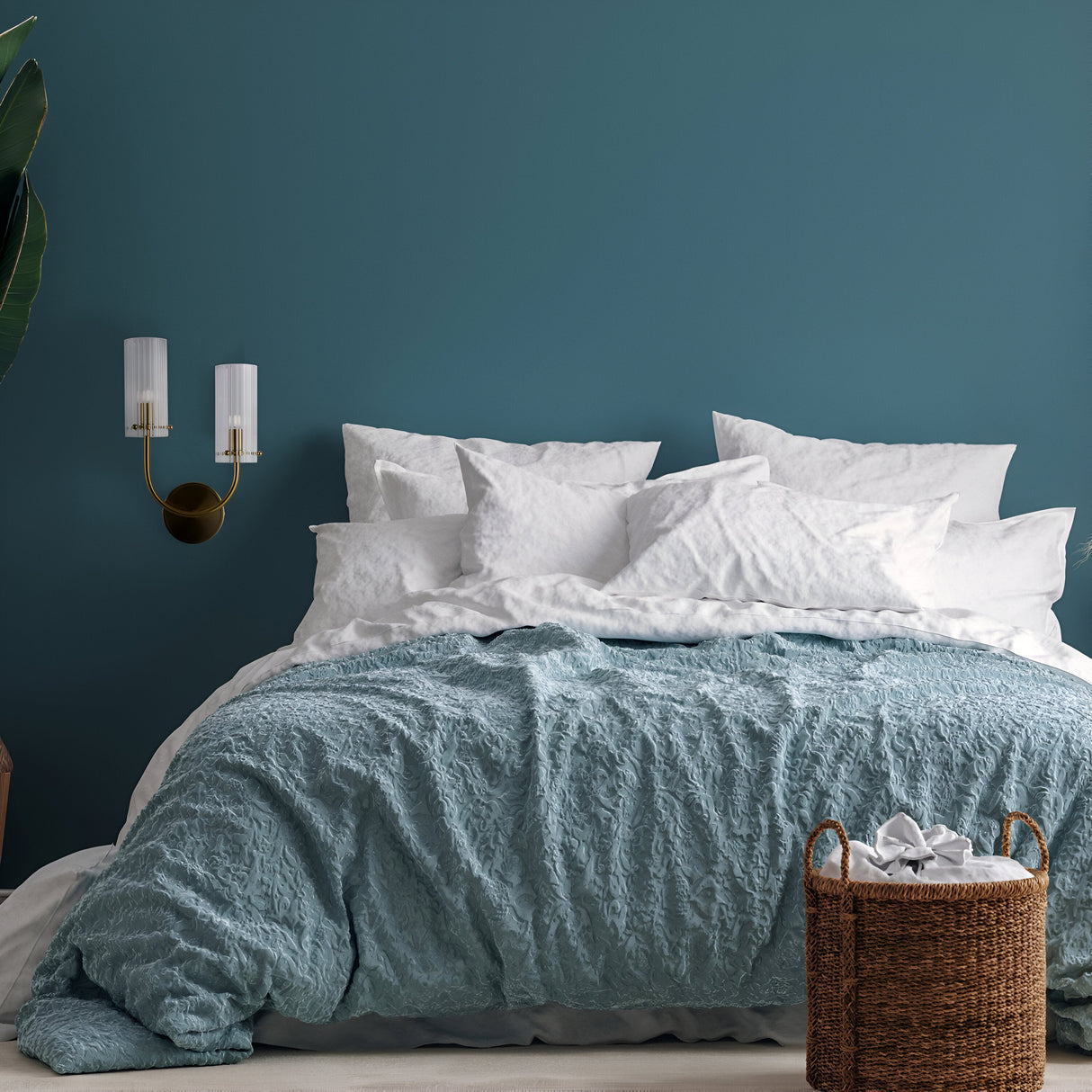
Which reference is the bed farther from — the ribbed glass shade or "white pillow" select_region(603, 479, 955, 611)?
the ribbed glass shade

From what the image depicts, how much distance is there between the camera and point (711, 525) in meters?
2.56

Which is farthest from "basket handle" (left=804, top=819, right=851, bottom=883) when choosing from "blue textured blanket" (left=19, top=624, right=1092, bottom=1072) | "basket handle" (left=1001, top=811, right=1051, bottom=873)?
"basket handle" (left=1001, top=811, right=1051, bottom=873)

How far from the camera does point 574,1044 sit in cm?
175

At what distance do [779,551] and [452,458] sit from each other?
40.1 inches

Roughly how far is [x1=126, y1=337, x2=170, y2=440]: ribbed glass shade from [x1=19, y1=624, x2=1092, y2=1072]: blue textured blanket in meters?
1.67

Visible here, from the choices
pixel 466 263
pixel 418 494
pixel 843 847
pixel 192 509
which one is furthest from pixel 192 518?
pixel 843 847

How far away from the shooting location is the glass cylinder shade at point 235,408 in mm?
3215

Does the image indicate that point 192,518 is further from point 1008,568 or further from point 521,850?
point 1008,568

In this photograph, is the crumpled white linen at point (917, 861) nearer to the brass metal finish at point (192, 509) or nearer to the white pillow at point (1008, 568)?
the white pillow at point (1008, 568)

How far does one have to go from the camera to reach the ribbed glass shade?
3180 mm

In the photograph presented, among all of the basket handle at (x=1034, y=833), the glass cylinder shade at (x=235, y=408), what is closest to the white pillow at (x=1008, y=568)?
the basket handle at (x=1034, y=833)

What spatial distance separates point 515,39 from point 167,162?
1.02 meters

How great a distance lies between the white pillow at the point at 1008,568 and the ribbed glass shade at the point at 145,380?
6.54ft

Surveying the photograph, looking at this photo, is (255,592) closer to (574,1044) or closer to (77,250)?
(77,250)
